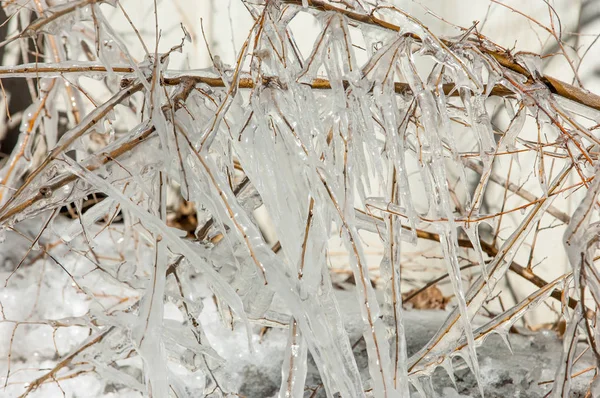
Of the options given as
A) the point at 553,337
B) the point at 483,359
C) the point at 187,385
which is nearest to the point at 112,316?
the point at 187,385

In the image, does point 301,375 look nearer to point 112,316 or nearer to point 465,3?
point 112,316

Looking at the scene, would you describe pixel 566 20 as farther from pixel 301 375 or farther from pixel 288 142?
pixel 301 375

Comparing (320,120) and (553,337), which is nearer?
(320,120)

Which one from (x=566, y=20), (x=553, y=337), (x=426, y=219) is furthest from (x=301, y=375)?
(x=566, y=20)

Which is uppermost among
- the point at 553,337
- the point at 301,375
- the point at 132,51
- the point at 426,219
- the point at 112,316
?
the point at 132,51

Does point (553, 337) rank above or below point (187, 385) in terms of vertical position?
above

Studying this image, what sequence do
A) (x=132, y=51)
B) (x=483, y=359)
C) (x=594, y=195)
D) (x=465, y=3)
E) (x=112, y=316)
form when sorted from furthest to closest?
(x=132, y=51), (x=465, y=3), (x=483, y=359), (x=112, y=316), (x=594, y=195)

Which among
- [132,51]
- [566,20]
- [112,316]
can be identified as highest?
[132,51]

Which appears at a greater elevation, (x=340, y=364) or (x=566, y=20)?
(x=566, y=20)

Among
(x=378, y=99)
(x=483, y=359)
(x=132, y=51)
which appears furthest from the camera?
(x=132, y=51)
